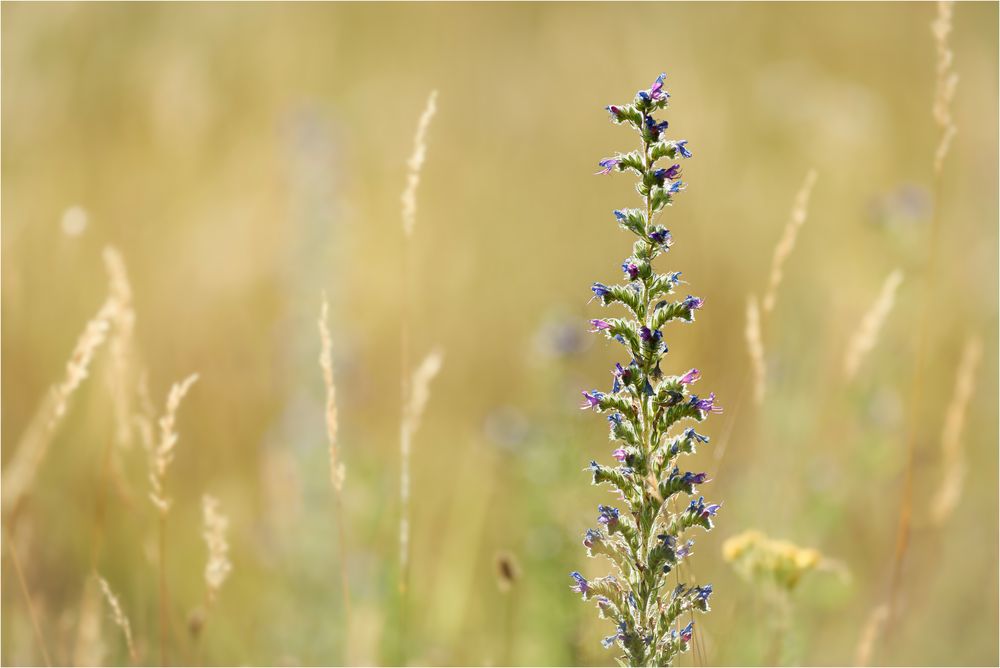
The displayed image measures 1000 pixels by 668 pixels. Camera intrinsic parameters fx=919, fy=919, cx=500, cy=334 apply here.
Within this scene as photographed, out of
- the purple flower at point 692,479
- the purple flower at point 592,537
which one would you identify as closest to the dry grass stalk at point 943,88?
the purple flower at point 692,479

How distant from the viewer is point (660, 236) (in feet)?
4.97

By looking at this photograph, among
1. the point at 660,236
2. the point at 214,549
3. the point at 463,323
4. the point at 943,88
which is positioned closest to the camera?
the point at 660,236

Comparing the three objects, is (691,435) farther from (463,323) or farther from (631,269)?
(463,323)

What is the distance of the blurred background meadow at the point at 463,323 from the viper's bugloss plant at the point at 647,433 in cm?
54

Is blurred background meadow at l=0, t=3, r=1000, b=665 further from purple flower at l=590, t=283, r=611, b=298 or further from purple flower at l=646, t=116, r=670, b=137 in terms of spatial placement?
purple flower at l=646, t=116, r=670, b=137

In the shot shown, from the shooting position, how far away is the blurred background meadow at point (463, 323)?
11.3 feet

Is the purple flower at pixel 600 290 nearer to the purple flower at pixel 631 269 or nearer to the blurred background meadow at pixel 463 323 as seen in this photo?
the purple flower at pixel 631 269

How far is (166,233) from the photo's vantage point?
6.40 m

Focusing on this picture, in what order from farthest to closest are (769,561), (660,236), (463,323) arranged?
(463,323) → (769,561) → (660,236)

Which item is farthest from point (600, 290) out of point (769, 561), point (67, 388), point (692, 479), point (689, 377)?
point (67, 388)

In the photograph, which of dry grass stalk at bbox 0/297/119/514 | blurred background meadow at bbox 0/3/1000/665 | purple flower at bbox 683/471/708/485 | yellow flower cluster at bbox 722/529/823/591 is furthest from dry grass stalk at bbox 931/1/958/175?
dry grass stalk at bbox 0/297/119/514

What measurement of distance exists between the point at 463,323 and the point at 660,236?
15.8 ft

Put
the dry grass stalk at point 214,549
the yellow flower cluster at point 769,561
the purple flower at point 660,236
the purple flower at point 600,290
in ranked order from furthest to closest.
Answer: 1. the yellow flower cluster at point 769,561
2. the dry grass stalk at point 214,549
3. the purple flower at point 600,290
4. the purple flower at point 660,236

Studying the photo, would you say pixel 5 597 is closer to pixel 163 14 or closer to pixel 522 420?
pixel 522 420
